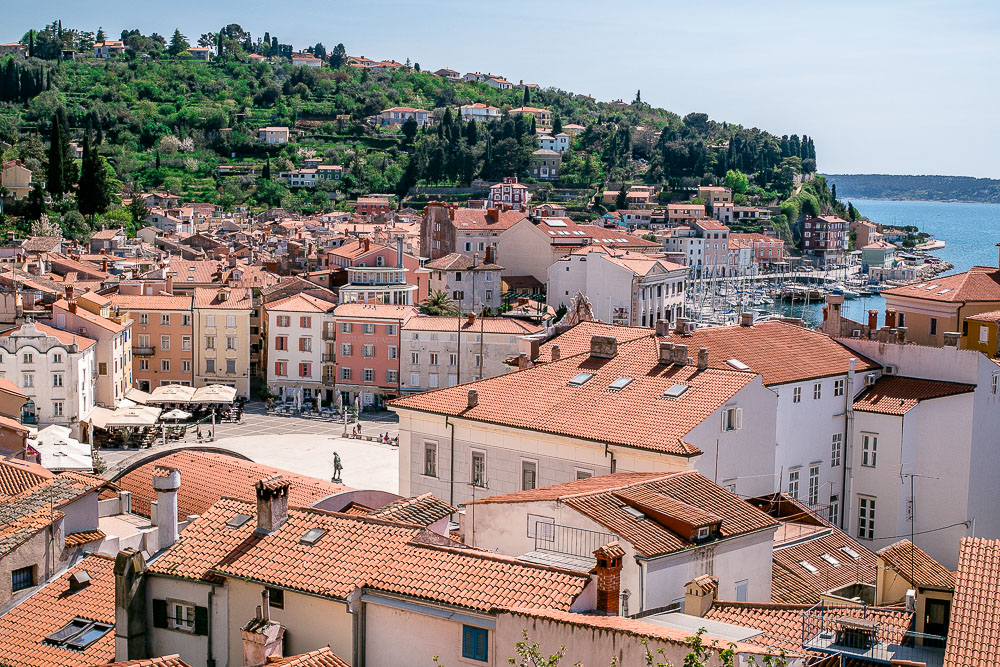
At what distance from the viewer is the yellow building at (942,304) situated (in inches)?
1188

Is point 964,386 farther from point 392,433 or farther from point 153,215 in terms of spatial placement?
point 153,215

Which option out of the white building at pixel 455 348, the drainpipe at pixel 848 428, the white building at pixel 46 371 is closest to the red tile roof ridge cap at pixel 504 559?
the drainpipe at pixel 848 428

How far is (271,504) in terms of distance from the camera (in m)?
12.2

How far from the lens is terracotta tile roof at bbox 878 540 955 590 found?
12133 millimetres

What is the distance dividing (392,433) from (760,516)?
33429 millimetres

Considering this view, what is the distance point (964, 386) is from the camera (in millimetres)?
24531

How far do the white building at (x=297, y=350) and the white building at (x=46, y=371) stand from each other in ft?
38.8

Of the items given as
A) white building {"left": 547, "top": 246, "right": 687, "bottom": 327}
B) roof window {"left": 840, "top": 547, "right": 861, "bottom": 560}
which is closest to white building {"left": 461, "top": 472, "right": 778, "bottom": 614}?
roof window {"left": 840, "top": 547, "right": 861, "bottom": 560}

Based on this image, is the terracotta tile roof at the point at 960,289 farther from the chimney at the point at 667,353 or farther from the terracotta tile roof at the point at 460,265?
the terracotta tile roof at the point at 460,265

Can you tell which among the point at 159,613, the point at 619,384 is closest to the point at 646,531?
the point at 159,613

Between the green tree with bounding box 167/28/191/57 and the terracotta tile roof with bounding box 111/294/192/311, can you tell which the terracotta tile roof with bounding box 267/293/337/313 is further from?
the green tree with bounding box 167/28/191/57

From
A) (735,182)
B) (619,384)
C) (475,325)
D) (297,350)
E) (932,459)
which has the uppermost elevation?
(735,182)

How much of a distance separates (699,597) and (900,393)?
15119mm

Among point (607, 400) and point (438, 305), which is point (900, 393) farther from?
point (438, 305)
